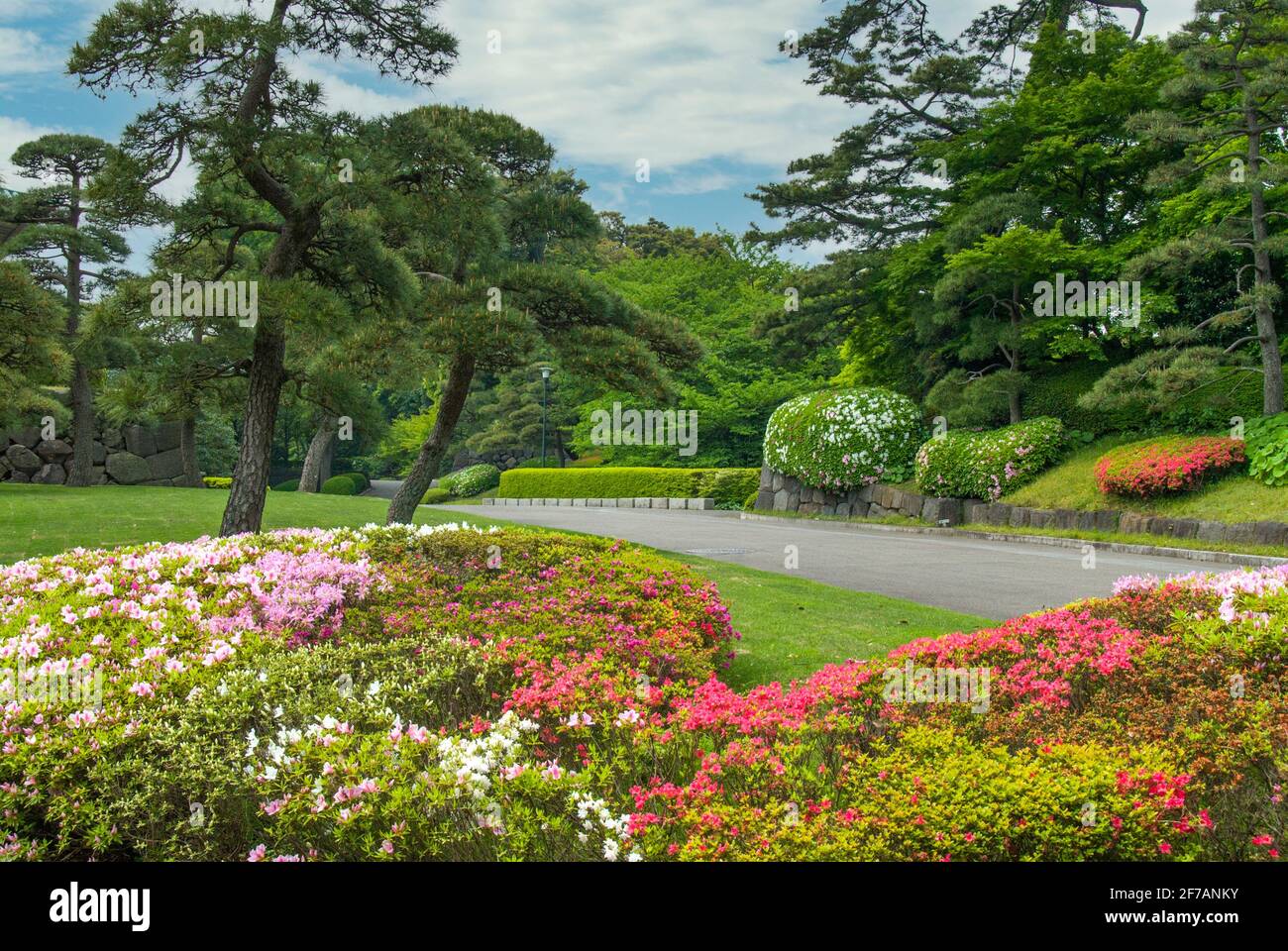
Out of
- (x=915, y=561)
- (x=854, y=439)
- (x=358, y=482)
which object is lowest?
(x=915, y=561)

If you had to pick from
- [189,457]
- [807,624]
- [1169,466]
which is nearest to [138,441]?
[189,457]

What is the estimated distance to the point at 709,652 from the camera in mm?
5449

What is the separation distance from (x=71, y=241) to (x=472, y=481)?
1905cm

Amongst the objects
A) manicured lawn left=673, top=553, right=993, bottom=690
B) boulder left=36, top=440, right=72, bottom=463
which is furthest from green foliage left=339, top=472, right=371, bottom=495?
manicured lawn left=673, top=553, right=993, bottom=690

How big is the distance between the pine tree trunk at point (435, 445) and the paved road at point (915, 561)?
434 cm

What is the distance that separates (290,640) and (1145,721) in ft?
14.4

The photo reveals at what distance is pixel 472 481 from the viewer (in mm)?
38125

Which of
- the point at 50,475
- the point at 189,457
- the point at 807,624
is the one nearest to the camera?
the point at 807,624

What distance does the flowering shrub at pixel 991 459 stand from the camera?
19.1 meters

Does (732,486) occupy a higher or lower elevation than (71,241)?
lower

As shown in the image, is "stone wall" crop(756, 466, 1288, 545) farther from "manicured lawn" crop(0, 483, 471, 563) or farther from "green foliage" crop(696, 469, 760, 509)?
"manicured lawn" crop(0, 483, 471, 563)

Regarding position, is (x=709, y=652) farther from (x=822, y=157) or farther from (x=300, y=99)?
(x=822, y=157)

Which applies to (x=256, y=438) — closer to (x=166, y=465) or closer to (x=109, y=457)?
(x=109, y=457)

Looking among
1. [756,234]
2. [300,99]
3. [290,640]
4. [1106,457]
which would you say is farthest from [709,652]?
[756,234]
